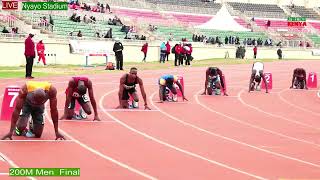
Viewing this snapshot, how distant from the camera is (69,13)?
147 feet

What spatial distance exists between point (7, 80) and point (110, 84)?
3.70m

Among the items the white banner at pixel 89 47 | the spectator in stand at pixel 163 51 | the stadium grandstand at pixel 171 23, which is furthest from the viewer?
the spectator in stand at pixel 163 51

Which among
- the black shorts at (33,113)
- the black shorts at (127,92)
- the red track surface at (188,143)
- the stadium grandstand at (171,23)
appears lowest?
the red track surface at (188,143)

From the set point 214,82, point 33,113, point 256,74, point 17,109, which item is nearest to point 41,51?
point 256,74

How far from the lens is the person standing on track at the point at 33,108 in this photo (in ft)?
37.7

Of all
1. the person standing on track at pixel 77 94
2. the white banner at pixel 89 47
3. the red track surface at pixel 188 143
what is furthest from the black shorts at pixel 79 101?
the white banner at pixel 89 47

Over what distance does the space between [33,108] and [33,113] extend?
0.13m

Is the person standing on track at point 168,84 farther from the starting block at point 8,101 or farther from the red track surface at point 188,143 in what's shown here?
the starting block at point 8,101

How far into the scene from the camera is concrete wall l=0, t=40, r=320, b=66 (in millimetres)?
34156

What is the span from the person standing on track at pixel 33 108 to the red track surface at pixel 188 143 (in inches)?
10.5

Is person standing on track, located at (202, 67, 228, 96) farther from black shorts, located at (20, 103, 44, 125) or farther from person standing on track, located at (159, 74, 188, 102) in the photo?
black shorts, located at (20, 103, 44, 125)

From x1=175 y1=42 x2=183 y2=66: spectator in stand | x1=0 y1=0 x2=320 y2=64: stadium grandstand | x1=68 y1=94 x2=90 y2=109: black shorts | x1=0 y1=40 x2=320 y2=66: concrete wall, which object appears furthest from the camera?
x1=175 y1=42 x2=183 y2=66: spectator in stand

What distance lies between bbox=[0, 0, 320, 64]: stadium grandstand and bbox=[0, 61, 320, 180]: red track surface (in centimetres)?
1817

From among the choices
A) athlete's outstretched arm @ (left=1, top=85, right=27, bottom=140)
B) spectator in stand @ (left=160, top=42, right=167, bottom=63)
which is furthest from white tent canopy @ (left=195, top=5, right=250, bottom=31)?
athlete's outstretched arm @ (left=1, top=85, right=27, bottom=140)
